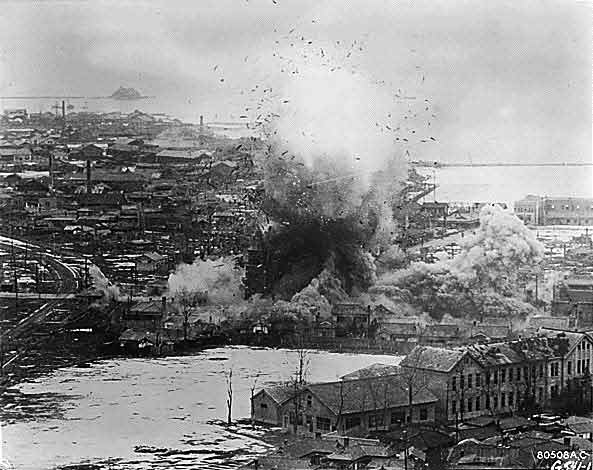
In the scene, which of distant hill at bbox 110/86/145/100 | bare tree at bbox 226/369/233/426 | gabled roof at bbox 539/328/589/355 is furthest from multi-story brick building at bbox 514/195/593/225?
distant hill at bbox 110/86/145/100

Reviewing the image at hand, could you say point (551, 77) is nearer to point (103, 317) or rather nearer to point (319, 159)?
point (319, 159)

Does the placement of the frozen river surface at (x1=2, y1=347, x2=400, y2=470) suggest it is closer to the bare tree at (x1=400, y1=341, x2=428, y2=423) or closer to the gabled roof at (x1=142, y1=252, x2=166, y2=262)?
the bare tree at (x1=400, y1=341, x2=428, y2=423)

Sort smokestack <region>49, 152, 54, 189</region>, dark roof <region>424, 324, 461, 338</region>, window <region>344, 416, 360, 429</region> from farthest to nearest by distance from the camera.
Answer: smokestack <region>49, 152, 54, 189</region>
dark roof <region>424, 324, 461, 338</region>
window <region>344, 416, 360, 429</region>

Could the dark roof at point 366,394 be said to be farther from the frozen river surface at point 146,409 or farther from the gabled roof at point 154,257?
the gabled roof at point 154,257

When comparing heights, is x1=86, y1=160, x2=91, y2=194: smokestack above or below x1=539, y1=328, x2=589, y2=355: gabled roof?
above

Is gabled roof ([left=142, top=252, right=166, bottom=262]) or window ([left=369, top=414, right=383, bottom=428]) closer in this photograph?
window ([left=369, top=414, right=383, bottom=428])

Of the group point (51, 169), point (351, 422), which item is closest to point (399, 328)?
point (351, 422)

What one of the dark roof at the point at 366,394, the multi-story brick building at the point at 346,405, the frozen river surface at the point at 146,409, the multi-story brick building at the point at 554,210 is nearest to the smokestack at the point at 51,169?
the frozen river surface at the point at 146,409

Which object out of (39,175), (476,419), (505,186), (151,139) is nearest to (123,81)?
(151,139)

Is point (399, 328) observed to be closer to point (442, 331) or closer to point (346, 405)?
point (442, 331)
